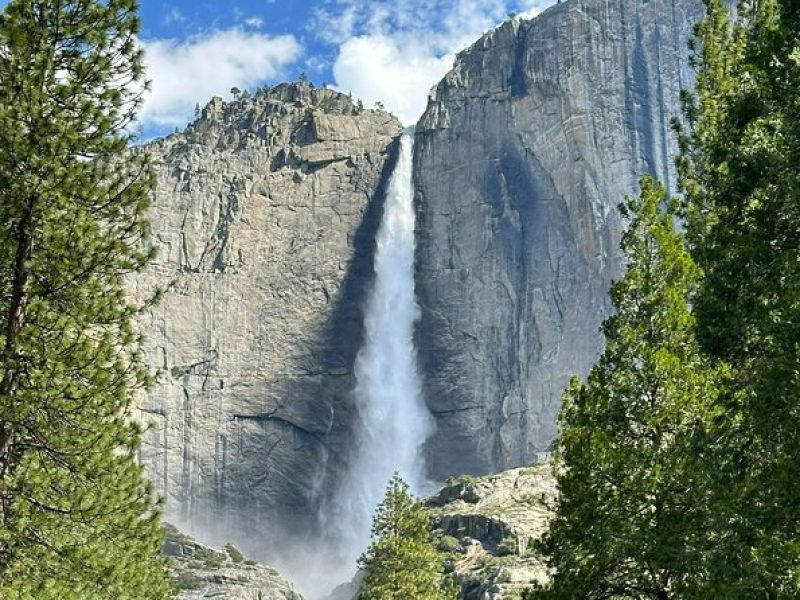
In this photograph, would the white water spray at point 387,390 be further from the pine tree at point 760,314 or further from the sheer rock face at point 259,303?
the pine tree at point 760,314

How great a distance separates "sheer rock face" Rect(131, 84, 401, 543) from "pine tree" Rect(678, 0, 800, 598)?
75876 mm

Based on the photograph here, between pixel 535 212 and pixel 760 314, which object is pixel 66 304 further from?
pixel 535 212

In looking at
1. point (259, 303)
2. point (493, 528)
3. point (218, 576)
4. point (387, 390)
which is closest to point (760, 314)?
point (493, 528)

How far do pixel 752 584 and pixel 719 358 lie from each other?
11.5 feet

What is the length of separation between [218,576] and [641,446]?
57.8 metres

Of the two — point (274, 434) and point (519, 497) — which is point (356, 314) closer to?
point (274, 434)

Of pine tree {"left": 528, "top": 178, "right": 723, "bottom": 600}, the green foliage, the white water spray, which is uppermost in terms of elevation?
the white water spray


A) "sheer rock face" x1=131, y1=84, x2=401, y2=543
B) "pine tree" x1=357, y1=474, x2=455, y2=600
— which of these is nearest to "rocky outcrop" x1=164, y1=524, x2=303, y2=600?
"sheer rock face" x1=131, y1=84, x2=401, y2=543

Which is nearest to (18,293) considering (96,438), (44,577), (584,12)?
(96,438)

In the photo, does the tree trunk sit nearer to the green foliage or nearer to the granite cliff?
the green foliage

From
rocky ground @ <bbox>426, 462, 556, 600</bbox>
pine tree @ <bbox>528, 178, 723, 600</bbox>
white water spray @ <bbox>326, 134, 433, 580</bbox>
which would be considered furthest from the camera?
white water spray @ <bbox>326, 134, 433, 580</bbox>

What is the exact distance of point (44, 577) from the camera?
1262 cm

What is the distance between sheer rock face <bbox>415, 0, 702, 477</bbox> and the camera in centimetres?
8594

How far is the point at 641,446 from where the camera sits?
14.8 m
